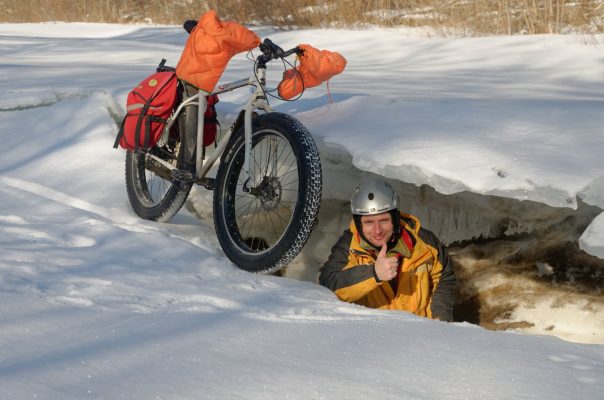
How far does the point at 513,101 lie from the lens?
5496 millimetres

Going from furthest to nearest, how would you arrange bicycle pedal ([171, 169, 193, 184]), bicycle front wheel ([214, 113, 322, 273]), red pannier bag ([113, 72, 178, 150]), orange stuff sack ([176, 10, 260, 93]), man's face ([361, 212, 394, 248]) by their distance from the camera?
red pannier bag ([113, 72, 178, 150]), bicycle pedal ([171, 169, 193, 184]), man's face ([361, 212, 394, 248]), orange stuff sack ([176, 10, 260, 93]), bicycle front wheel ([214, 113, 322, 273])

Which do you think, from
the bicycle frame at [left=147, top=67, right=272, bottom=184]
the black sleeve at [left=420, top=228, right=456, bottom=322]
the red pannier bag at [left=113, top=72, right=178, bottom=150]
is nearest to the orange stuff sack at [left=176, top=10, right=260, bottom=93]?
the bicycle frame at [left=147, top=67, right=272, bottom=184]

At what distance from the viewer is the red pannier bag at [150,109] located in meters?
4.77

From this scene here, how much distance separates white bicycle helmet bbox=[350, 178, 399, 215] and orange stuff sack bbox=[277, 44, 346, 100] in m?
0.58

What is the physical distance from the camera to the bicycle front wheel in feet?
12.8

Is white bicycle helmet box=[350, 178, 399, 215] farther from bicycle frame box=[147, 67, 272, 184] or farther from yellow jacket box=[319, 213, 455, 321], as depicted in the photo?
bicycle frame box=[147, 67, 272, 184]

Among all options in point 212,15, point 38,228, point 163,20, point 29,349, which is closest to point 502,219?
point 212,15

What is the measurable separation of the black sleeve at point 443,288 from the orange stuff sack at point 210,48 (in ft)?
4.27

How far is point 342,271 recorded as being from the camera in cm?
431

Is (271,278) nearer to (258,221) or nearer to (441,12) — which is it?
(258,221)

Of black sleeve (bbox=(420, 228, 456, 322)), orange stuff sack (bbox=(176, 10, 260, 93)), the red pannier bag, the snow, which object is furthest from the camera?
the red pannier bag

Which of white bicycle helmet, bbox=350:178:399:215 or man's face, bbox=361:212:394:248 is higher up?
white bicycle helmet, bbox=350:178:399:215

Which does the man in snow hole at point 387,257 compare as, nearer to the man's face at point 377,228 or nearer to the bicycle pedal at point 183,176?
the man's face at point 377,228

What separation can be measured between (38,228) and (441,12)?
7.55 m
